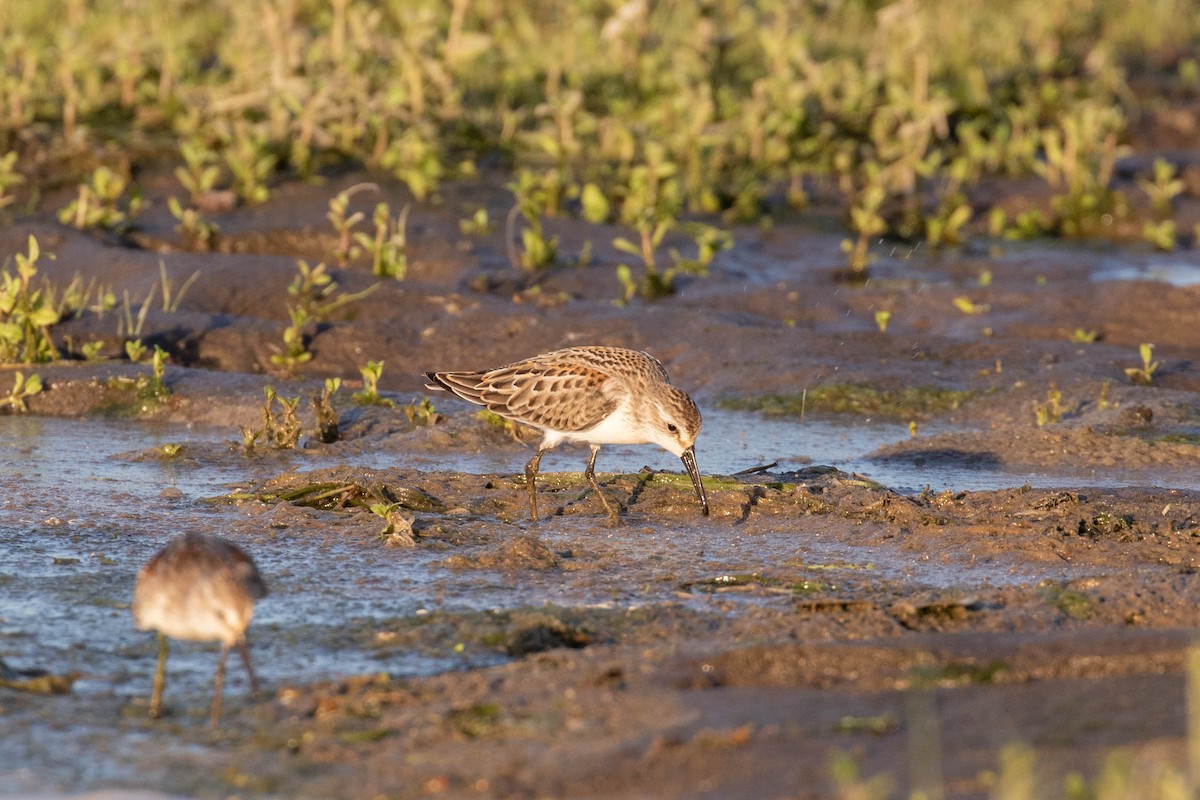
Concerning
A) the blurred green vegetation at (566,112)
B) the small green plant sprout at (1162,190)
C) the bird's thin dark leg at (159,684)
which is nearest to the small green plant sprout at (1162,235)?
the blurred green vegetation at (566,112)

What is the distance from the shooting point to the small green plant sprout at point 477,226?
12.3 m

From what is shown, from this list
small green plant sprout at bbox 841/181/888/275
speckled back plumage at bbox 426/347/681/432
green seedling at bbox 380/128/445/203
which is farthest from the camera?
green seedling at bbox 380/128/445/203

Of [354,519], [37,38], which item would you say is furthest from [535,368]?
[37,38]

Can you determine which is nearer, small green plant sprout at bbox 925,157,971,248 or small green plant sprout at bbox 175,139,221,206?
small green plant sprout at bbox 175,139,221,206

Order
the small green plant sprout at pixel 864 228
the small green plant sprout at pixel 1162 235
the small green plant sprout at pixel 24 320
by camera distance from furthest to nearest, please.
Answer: the small green plant sprout at pixel 1162 235, the small green plant sprout at pixel 864 228, the small green plant sprout at pixel 24 320

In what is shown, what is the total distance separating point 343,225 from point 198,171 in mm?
1527

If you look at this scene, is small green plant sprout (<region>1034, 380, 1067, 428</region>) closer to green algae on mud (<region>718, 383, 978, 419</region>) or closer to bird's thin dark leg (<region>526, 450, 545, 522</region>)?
green algae on mud (<region>718, 383, 978, 419</region>)

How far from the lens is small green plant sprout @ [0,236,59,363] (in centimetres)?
926

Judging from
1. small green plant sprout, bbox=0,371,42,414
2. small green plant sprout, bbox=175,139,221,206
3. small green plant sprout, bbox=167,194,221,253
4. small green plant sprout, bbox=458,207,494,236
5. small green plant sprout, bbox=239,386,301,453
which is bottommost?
small green plant sprout, bbox=0,371,42,414

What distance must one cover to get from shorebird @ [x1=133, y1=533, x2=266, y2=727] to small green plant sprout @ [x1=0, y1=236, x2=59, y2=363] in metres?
4.57

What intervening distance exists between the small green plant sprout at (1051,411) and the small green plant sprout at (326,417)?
12.3ft

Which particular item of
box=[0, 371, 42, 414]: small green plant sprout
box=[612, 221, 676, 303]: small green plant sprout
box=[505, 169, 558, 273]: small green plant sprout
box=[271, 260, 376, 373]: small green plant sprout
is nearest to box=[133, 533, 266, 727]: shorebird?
box=[0, 371, 42, 414]: small green plant sprout

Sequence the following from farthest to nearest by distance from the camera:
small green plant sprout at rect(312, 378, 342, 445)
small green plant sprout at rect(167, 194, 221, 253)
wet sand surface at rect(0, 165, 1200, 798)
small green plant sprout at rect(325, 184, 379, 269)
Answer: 1. small green plant sprout at rect(167, 194, 221, 253)
2. small green plant sprout at rect(325, 184, 379, 269)
3. small green plant sprout at rect(312, 378, 342, 445)
4. wet sand surface at rect(0, 165, 1200, 798)

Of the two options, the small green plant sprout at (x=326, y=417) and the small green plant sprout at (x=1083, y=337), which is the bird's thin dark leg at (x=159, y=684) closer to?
the small green plant sprout at (x=326, y=417)
